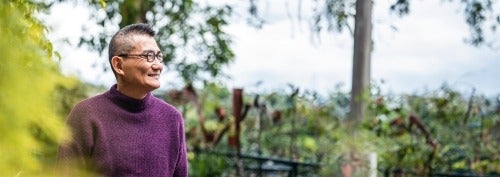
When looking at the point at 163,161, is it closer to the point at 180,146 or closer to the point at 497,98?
the point at 180,146

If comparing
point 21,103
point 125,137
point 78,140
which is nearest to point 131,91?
point 125,137

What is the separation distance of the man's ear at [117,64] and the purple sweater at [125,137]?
0.29 ft

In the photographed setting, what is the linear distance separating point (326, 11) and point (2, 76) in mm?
8759

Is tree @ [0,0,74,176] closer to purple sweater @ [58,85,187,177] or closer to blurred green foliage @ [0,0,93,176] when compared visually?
blurred green foliage @ [0,0,93,176]

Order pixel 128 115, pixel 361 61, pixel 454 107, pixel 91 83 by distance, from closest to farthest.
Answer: pixel 128 115 < pixel 361 61 < pixel 454 107 < pixel 91 83

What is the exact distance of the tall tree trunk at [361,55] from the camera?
315 inches

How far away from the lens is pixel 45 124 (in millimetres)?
736

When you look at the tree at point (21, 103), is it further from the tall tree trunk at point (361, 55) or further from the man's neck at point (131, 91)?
the tall tree trunk at point (361, 55)

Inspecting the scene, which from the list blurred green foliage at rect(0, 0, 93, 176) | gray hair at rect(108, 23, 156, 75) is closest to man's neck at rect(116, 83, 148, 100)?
gray hair at rect(108, 23, 156, 75)

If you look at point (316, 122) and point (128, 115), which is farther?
point (316, 122)

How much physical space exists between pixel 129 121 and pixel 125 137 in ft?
0.22

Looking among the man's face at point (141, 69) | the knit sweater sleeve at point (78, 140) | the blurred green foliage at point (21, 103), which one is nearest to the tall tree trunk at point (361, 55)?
the man's face at point (141, 69)

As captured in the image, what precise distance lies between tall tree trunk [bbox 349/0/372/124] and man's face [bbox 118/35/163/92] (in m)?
4.93

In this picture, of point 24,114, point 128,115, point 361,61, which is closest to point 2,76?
point 24,114
